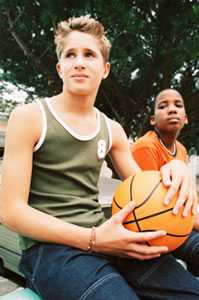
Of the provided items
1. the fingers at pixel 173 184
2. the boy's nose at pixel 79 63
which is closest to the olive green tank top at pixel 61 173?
the boy's nose at pixel 79 63

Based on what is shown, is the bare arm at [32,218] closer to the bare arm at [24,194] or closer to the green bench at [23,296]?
the bare arm at [24,194]

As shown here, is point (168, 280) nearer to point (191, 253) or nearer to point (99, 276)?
point (99, 276)

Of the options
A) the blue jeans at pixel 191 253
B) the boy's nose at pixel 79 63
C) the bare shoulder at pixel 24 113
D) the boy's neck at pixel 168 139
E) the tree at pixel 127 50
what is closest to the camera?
the bare shoulder at pixel 24 113

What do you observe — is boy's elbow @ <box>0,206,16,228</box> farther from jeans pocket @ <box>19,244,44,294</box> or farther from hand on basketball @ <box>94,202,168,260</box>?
hand on basketball @ <box>94,202,168,260</box>

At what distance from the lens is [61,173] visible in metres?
1.70

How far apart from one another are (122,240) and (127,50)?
5.79 m

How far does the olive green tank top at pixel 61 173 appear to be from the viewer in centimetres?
168

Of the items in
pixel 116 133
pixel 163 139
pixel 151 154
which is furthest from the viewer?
pixel 163 139

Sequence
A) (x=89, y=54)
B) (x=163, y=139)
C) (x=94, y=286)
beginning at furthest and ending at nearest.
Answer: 1. (x=163, y=139)
2. (x=89, y=54)
3. (x=94, y=286)

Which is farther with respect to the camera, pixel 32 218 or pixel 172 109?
pixel 172 109

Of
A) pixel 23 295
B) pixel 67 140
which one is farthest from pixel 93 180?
pixel 23 295

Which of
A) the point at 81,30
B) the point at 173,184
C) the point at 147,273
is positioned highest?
the point at 81,30

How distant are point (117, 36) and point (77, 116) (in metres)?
5.05

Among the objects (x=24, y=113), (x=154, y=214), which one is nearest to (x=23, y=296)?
(x=154, y=214)
